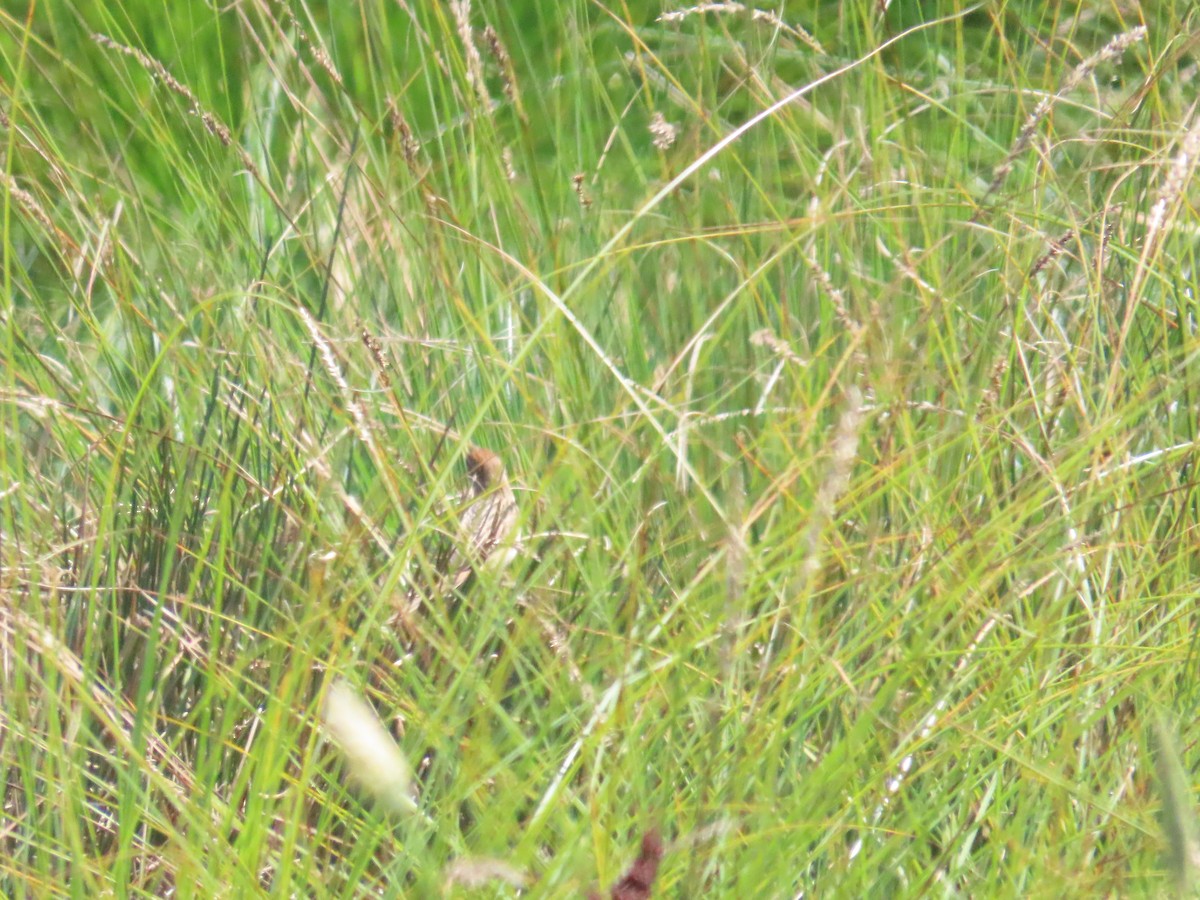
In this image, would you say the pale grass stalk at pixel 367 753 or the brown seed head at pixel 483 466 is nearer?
the pale grass stalk at pixel 367 753

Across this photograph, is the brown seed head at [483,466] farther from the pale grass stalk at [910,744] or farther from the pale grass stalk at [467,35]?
the pale grass stalk at [910,744]

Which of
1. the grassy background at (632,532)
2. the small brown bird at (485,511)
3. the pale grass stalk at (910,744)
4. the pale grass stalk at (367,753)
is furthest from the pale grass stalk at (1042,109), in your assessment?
the pale grass stalk at (367,753)

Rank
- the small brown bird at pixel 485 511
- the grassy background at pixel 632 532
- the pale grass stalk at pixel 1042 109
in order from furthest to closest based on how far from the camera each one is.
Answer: the small brown bird at pixel 485 511
the pale grass stalk at pixel 1042 109
the grassy background at pixel 632 532

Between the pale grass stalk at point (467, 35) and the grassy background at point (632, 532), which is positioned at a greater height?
the pale grass stalk at point (467, 35)

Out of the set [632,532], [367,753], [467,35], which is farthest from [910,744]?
[467,35]

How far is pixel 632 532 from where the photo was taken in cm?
120

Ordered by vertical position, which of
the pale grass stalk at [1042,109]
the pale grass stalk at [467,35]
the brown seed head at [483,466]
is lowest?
the brown seed head at [483,466]

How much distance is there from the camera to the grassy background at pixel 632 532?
34.2 inches

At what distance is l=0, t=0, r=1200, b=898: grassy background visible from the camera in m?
0.87

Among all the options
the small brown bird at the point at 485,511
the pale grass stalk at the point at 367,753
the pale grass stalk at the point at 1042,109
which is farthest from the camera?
the small brown bird at the point at 485,511

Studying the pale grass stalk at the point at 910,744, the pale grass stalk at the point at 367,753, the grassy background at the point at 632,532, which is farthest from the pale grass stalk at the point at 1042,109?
the pale grass stalk at the point at 367,753

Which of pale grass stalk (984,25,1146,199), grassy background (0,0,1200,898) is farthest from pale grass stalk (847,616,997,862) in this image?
pale grass stalk (984,25,1146,199)

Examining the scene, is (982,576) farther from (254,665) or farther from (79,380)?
(79,380)

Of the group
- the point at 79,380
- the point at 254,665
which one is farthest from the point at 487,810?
the point at 79,380
